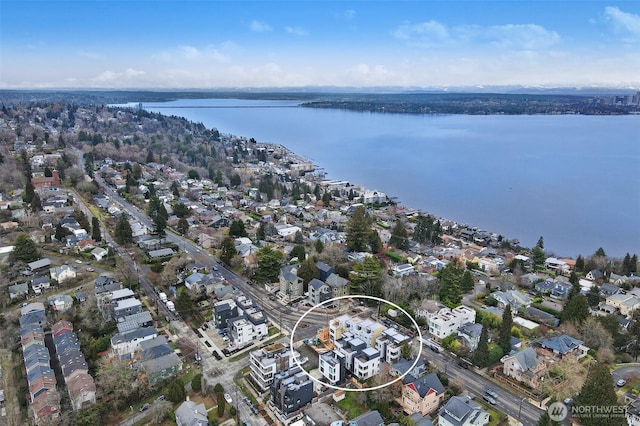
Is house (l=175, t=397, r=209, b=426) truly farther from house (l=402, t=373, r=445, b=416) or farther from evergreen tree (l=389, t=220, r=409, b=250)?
evergreen tree (l=389, t=220, r=409, b=250)

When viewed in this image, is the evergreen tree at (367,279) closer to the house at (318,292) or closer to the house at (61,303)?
the house at (318,292)

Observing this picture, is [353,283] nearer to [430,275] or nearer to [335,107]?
[430,275]

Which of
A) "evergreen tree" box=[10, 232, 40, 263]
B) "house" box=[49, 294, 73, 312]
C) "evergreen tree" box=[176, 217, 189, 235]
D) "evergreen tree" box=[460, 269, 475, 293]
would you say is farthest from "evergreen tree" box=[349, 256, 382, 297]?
"evergreen tree" box=[10, 232, 40, 263]

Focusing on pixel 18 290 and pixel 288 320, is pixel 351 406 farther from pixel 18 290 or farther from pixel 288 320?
pixel 18 290

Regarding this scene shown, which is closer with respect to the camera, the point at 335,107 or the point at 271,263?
the point at 271,263

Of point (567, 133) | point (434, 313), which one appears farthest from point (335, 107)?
point (434, 313)

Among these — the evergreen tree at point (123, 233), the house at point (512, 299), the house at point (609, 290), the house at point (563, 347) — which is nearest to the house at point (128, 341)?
the evergreen tree at point (123, 233)
